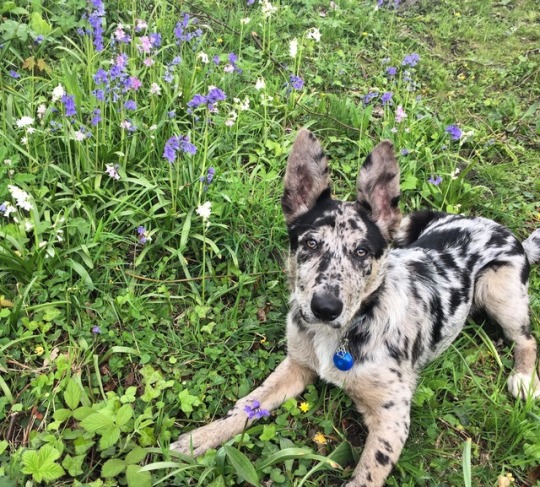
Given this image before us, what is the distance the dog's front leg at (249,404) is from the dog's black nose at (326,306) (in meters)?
0.69

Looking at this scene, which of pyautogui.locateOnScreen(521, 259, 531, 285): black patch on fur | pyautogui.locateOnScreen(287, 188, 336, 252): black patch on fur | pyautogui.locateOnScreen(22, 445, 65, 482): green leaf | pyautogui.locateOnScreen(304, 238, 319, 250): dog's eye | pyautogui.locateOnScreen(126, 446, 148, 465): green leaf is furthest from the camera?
pyautogui.locateOnScreen(521, 259, 531, 285): black patch on fur

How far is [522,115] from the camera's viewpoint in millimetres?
6086

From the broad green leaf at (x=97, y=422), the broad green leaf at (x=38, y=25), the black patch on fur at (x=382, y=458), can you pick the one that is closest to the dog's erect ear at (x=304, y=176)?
the black patch on fur at (x=382, y=458)

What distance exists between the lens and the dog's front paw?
3.46 meters

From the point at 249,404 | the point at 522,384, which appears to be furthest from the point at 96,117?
the point at 522,384

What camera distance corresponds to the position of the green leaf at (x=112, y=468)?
2.74 meters

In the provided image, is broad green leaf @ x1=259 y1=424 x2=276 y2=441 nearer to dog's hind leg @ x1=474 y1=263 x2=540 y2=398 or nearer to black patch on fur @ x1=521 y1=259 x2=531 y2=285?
dog's hind leg @ x1=474 y1=263 x2=540 y2=398

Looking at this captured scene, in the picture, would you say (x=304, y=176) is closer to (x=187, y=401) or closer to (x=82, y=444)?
(x=187, y=401)

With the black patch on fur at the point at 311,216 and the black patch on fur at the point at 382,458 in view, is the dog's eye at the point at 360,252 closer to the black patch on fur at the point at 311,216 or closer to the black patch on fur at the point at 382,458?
the black patch on fur at the point at 311,216

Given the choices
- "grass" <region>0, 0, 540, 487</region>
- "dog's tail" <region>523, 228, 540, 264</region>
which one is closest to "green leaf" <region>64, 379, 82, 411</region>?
"grass" <region>0, 0, 540, 487</region>

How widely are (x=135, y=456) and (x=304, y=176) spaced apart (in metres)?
2.01

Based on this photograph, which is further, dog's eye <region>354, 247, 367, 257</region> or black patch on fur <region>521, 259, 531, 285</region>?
black patch on fur <region>521, 259, 531, 285</region>

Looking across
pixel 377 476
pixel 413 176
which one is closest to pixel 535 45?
pixel 413 176

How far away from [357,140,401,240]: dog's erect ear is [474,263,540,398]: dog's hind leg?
1124 mm
